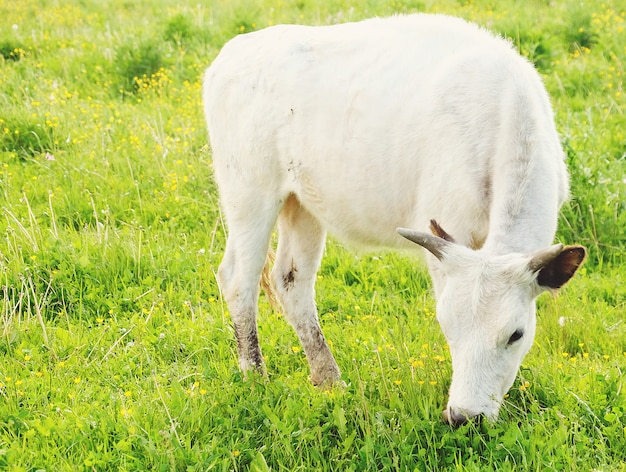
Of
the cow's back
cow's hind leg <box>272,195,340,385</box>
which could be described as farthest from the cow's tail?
the cow's back

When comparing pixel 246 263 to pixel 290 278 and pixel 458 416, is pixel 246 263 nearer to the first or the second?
pixel 290 278

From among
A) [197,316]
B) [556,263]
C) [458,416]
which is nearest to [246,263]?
[197,316]

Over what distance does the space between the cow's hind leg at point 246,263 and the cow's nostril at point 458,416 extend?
148 cm

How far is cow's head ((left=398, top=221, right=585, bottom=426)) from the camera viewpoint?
346cm

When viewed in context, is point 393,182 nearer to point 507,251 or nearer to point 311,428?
point 507,251

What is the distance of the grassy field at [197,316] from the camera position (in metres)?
3.85

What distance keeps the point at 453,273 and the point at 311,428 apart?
43.4 inches

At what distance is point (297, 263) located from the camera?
5258mm

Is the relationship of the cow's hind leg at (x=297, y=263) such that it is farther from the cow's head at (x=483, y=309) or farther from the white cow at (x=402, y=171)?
the cow's head at (x=483, y=309)

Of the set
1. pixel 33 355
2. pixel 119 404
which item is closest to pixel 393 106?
pixel 119 404

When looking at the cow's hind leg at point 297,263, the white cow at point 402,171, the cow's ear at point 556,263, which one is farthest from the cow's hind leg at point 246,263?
the cow's ear at point 556,263

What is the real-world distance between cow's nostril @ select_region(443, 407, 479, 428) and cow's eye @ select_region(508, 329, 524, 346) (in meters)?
0.36

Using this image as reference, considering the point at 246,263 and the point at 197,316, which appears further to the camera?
the point at 197,316

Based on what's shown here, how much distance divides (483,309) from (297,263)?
1957mm
